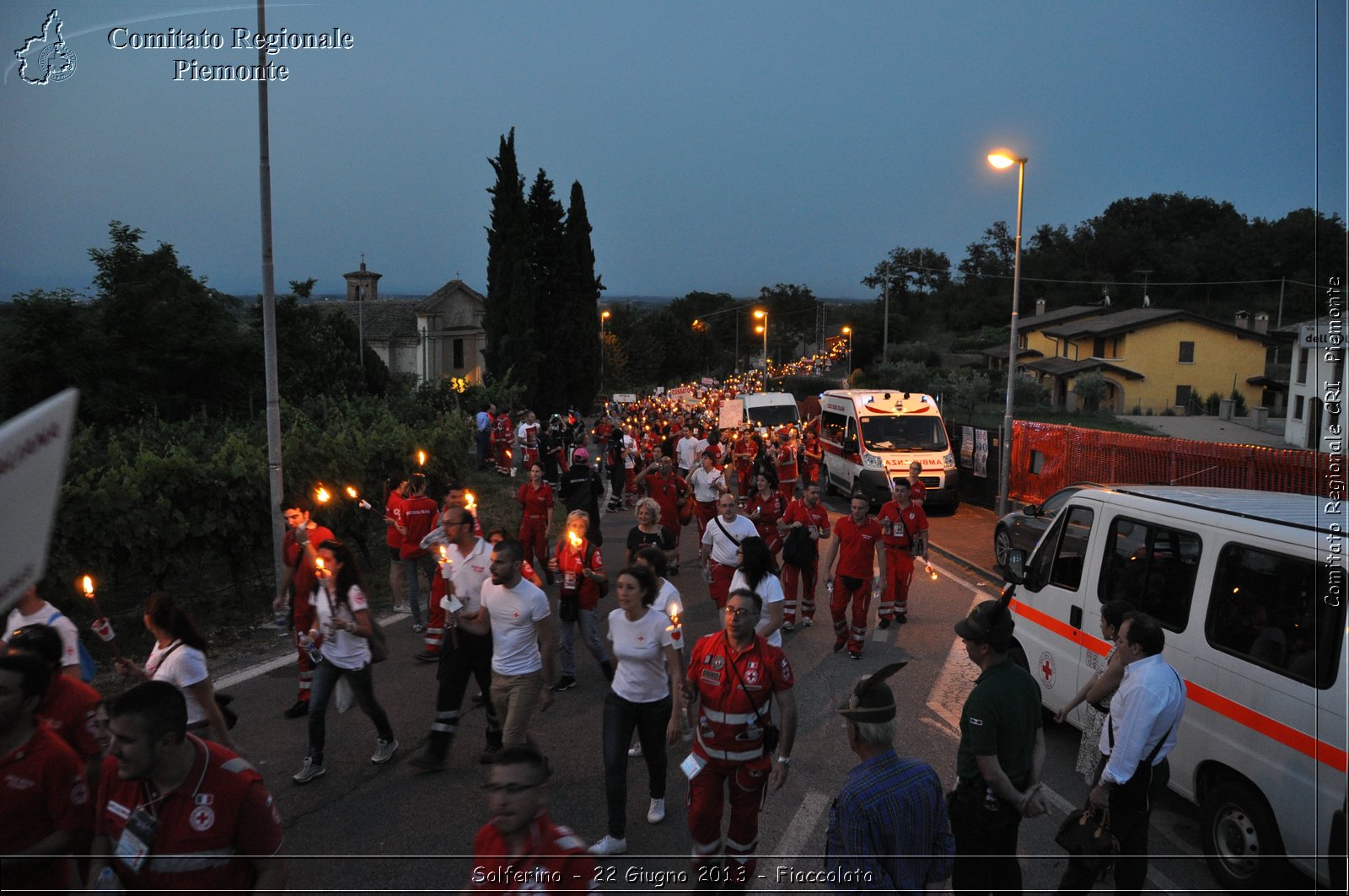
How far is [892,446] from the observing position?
1995 centimetres

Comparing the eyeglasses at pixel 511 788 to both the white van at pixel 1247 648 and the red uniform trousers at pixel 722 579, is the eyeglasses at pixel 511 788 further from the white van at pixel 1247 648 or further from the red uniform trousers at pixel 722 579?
the red uniform trousers at pixel 722 579

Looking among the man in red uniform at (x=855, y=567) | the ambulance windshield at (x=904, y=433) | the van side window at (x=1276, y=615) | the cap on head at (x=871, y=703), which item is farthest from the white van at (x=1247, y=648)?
the ambulance windshield at (x=904, y=433)

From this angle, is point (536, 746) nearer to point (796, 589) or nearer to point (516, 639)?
point (516, 639)

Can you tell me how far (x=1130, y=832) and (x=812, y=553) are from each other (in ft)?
19.3

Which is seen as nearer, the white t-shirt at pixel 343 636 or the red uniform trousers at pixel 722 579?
the white t-shirt at pixel 343 636

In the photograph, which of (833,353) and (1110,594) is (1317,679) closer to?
(1110,594)

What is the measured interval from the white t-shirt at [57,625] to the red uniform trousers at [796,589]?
7.08 meters

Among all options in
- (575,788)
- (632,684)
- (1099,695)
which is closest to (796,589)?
(575,788)

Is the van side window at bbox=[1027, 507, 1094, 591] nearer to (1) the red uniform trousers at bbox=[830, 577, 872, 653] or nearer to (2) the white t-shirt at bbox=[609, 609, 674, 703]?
(1) the red uniform trousers at bbox=[830, 577, 872, 653]

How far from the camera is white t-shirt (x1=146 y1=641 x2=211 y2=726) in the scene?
4.85 meters

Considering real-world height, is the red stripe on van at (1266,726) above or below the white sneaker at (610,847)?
above

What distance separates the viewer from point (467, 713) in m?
7.85

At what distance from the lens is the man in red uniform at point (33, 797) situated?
11.0 feet

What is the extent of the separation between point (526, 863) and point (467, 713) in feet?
17.6
